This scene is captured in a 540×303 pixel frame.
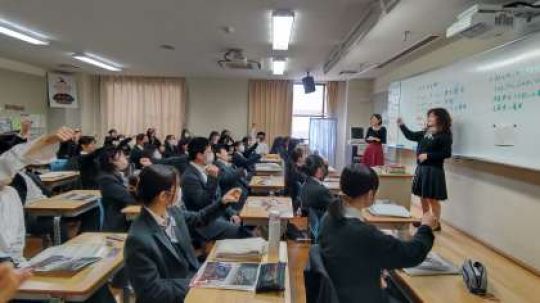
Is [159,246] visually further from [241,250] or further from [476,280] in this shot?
[476,280]

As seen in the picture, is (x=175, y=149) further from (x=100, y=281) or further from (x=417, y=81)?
(x=100, y=281)

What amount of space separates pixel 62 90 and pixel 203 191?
7988mm

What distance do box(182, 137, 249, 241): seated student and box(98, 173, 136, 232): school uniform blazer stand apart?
496 millimetres

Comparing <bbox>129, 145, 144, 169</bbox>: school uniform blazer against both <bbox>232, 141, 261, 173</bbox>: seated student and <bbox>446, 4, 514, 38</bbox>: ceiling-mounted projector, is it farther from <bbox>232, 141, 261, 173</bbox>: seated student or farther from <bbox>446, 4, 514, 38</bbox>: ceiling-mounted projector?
<bbox>446, 4, 514, 38</bbox>: ceiling-mounted projector

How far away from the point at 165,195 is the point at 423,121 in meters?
4.77

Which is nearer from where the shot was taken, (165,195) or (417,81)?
(165,195)

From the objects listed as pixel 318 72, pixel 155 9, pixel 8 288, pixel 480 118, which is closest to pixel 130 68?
pixel 318 72

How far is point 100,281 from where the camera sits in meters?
1.82

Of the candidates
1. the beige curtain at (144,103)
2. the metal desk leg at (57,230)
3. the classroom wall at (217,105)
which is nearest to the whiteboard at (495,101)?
the metal desk leg at (57,230)

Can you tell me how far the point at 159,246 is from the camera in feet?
5.66

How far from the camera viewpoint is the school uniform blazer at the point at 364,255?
1.68 metres

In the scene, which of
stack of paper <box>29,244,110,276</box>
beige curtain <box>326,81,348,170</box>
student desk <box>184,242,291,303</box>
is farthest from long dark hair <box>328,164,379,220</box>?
beige curtain <box>326,81,348,170</box>

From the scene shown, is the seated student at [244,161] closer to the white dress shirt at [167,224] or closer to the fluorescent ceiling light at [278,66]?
the fluorescent ceiling light at [278,66]

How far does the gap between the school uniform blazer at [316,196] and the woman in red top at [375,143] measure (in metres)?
3.73
